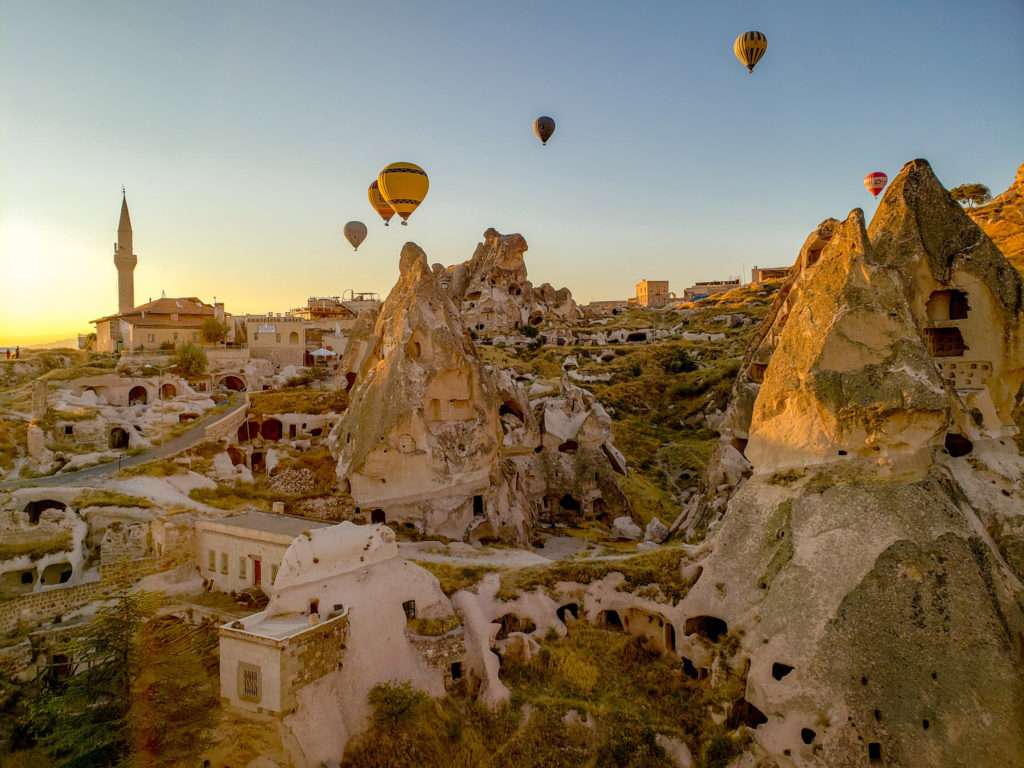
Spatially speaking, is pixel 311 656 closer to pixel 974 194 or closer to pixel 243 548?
pixel 243 548

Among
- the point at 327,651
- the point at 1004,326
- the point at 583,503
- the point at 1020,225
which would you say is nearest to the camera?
the point at 327,651

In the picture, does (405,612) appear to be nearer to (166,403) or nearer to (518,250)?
(166,403)

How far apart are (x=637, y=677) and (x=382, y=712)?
542cm

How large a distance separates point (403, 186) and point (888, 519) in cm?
2245

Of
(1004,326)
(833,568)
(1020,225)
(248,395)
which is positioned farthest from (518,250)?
(833,568)

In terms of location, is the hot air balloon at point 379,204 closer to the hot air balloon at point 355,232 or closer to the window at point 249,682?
the hot air balloon at point 355,232

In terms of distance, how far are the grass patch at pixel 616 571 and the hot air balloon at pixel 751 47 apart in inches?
848

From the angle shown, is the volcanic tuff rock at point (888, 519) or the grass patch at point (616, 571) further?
the grass patch at point (616, 571)

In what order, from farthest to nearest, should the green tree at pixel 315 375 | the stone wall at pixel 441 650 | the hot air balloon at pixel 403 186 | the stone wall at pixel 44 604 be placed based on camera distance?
the green tree at pixel 315 375 < the hot air balloon at pixel 403 186 < the stone wall at pixel 44 604 < the stone wall at pixel 441 650

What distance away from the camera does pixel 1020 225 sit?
44844 millimetres

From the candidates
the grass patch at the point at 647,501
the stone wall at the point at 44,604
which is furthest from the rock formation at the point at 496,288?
the stone wall at the point at 44,604

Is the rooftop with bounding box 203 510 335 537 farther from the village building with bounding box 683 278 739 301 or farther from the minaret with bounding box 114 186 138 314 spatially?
the village building with bounding box 683 278 739 301

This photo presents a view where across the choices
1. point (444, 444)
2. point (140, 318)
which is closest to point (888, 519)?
point (444, 444)

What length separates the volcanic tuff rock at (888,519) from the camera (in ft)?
38.9
